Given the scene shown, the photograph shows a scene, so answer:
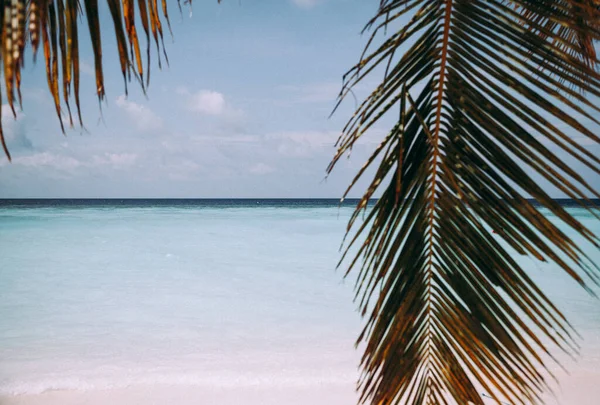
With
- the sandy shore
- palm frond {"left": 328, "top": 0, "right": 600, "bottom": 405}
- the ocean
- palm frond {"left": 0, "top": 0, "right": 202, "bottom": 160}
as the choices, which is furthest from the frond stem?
the sandy shore

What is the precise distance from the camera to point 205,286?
8.04 metres

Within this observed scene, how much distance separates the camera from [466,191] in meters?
0.80

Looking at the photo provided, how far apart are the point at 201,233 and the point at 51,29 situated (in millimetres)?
16869

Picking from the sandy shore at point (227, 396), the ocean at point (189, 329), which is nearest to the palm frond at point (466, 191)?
the ocean at point (189, 329)

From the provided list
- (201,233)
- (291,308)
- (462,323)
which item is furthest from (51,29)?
(201,233)

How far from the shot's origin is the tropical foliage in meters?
0.73

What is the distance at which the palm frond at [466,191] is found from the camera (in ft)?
2.44

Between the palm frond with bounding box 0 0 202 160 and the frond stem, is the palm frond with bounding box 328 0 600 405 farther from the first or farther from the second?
the palm frond with bounding box 0 0 202 160

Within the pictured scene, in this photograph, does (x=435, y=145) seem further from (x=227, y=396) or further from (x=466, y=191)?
(x=227, y=396)

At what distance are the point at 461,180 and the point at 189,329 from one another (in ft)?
17.6

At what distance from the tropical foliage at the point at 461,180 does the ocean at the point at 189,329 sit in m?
0.25

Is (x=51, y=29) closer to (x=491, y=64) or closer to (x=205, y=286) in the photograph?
(x=491, y=64)

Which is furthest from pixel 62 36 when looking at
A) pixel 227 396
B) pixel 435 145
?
pixel 227 396

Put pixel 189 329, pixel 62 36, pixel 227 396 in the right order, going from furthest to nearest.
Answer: pixel 189 329, pixel 227 396, pixel 62 36
